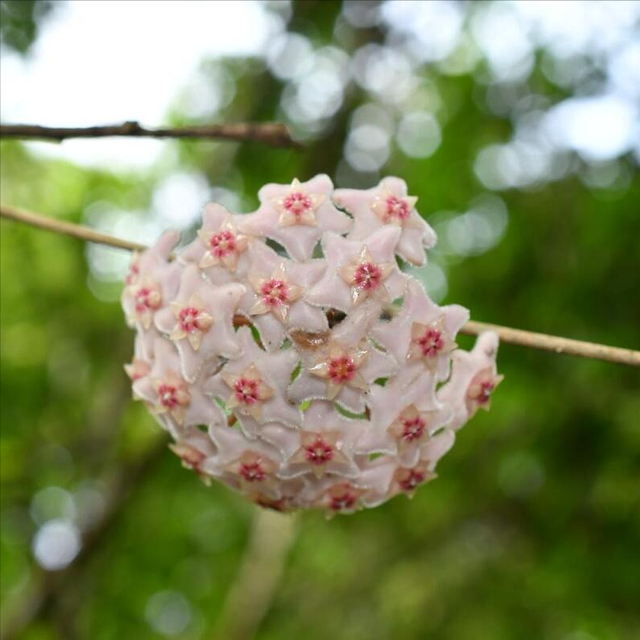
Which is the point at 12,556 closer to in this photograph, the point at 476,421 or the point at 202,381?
the point at 476,421

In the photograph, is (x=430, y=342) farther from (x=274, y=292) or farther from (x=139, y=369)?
(x=139, y=369)

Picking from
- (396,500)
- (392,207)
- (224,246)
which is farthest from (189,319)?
(396,500)

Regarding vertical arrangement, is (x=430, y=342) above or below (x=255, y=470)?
above

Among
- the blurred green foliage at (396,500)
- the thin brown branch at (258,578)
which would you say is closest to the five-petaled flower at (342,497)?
the blurred green foliage at (396,500)

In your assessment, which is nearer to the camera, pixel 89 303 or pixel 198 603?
pixel 89 303

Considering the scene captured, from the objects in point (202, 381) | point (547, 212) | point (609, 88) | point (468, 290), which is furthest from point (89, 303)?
point (202, 381)
